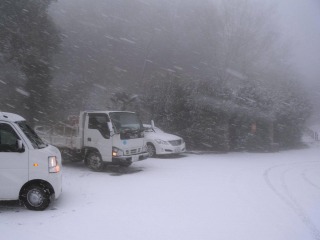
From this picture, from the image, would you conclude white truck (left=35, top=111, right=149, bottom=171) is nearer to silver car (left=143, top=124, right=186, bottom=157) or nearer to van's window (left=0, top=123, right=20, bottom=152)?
silver car (left=143, top=124, right=186, bottom=157)

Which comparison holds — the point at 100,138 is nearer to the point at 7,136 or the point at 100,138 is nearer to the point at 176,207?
the point at 7,136

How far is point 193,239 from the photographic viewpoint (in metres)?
5.66

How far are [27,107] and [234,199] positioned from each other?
15409mm

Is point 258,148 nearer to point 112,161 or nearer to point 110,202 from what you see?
point 112,161

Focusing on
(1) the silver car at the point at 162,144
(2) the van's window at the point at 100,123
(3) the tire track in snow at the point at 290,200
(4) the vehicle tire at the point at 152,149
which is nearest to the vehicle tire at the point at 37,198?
(2) the van's window at the point at 100,123

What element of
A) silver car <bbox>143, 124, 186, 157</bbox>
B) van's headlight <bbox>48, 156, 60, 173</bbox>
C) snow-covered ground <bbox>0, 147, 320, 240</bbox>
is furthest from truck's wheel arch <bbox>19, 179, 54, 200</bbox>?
silver car <bbox>143, 124, 186, 157</bbox>

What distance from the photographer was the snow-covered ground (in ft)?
19.6

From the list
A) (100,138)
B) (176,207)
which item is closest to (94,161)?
(100,138)

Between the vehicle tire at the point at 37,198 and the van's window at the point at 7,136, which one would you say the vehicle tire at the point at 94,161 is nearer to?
the vehicle tire at the point at 37,198

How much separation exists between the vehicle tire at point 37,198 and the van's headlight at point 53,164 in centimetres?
40

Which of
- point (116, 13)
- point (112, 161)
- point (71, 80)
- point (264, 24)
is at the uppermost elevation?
point (116, 13)

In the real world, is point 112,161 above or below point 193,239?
above

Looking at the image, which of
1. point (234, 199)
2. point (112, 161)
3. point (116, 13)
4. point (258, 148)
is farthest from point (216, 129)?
point (116, 13)

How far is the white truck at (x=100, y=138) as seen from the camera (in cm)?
1102
